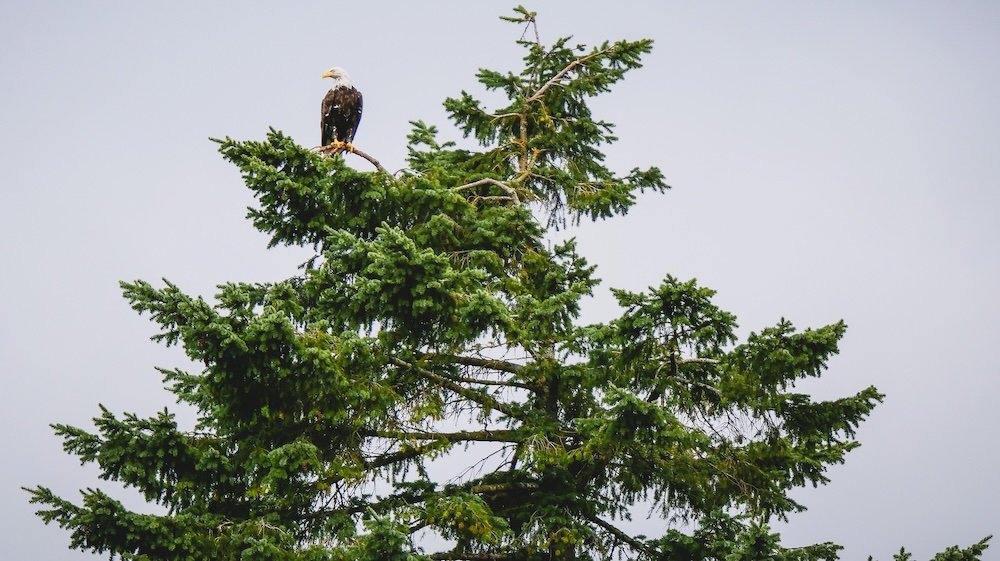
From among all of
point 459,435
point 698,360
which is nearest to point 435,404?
point 459,435

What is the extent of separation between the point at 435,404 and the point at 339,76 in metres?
7.34

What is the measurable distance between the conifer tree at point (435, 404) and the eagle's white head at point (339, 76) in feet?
11.6

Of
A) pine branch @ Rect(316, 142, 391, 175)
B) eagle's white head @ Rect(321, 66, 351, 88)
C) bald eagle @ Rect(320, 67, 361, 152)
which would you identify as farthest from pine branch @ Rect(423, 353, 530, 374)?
eagle's white head @ Rect(321, 66, 351, 88)

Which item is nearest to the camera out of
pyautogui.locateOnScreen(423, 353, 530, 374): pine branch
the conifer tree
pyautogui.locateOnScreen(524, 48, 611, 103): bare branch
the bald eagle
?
the conifer tree

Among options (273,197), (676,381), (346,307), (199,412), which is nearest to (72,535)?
(199,412)

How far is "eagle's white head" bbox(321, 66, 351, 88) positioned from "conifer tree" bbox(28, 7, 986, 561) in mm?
3526

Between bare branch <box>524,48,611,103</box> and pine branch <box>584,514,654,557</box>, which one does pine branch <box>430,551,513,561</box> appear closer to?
pine branch <box>584,514,654,557</box>

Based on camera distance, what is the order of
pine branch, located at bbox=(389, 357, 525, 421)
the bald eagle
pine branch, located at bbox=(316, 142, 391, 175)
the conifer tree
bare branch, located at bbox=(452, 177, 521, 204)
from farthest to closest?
the bald eagle < pine branch, located at bbox=(316, 142, 391, 175) < bare branch, located at bbox=(452, 177, 521, 204) < pine branch, located at bbox=(389, 357, 525, 421) < the conifer tree

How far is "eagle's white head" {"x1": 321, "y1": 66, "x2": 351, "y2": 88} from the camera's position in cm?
1582

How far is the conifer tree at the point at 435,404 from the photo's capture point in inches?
352

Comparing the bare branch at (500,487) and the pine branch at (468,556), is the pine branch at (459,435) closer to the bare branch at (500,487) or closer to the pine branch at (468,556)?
the bare branch at (500,487)

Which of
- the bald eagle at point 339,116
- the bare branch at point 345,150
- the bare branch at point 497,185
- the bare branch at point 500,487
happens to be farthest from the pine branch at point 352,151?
the bare branch at point 500,487

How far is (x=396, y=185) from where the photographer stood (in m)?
11.6

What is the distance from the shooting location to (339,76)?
1645 cm
